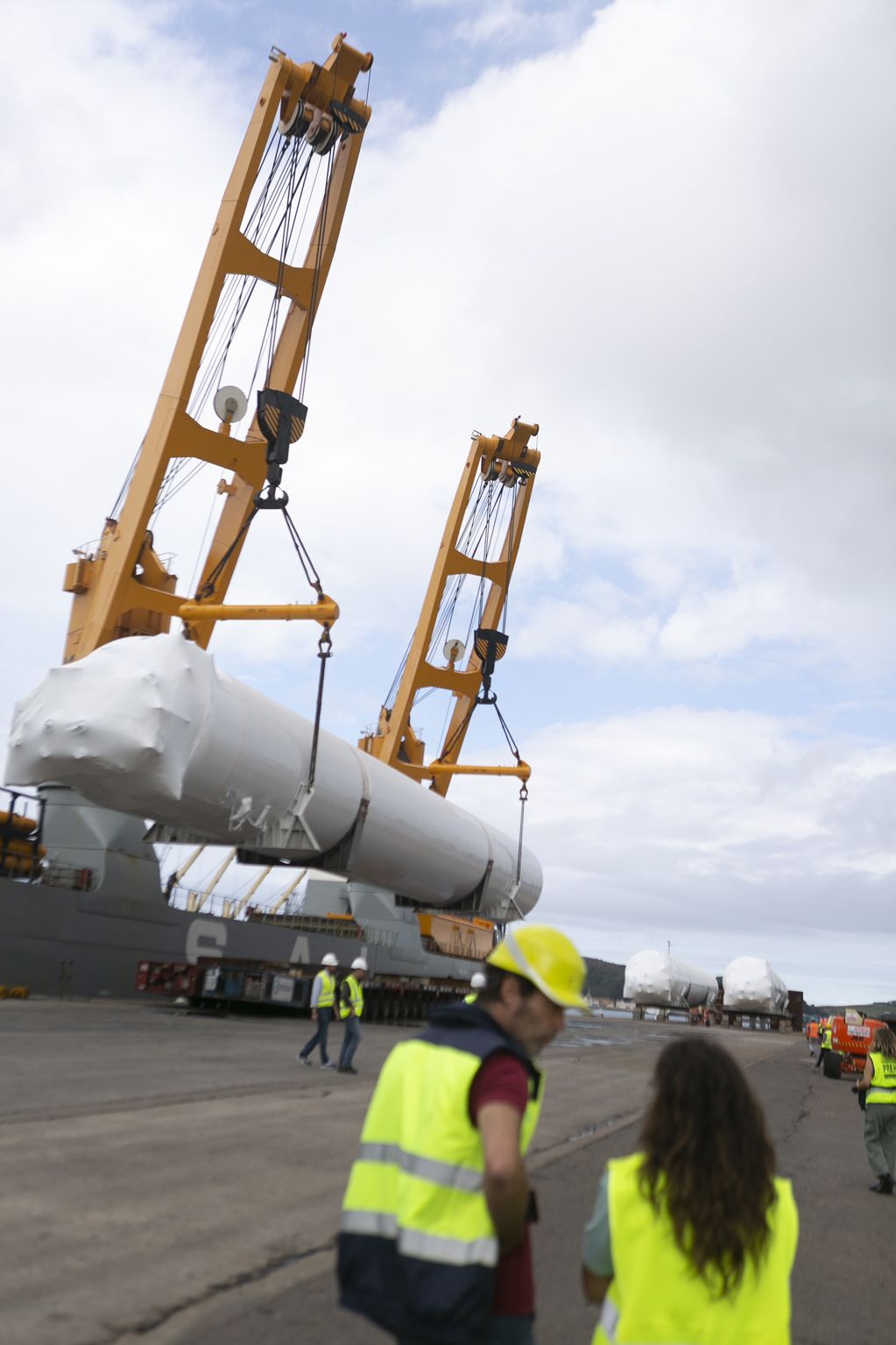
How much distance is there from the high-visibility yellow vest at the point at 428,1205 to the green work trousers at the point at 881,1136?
331 inches

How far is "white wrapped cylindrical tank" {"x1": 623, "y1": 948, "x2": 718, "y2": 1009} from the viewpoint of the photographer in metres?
58.5

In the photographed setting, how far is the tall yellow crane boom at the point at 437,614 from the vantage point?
34156 millimetres

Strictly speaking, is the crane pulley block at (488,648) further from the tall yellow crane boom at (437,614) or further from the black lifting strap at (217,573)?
the black lifting strap at (217,573)

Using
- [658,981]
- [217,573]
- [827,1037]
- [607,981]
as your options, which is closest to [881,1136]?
[217,573]

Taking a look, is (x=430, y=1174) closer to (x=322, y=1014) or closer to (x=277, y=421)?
(x=322, y=1014)

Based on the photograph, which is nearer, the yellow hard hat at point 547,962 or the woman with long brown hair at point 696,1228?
the woman with long brown hair at point 696,1228

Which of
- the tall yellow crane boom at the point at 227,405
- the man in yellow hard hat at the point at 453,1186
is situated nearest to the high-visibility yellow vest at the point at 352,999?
the tall yellow crane boom at the point at 227,405

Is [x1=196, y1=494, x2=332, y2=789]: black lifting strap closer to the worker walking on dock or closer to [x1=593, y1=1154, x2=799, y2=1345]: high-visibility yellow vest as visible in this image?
the worker walking on dock

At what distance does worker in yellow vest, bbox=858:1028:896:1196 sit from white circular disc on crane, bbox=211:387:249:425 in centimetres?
1663

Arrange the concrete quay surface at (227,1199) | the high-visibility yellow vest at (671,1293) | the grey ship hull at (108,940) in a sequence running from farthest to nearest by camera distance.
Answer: the grey ship hull at (108,940) → the concrete quay surface at (227,1199) → the high-visibility yellow vest at (671,1293)

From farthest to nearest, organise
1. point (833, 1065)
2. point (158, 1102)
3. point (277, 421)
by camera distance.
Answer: point (833, 1065) < point (277, 421) < point (158, 1102)

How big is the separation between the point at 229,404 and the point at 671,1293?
70.2ft

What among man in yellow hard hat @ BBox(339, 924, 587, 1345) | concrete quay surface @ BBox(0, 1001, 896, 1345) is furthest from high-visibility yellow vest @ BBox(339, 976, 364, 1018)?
man in yellow hard hat @ BBox(339, 924, 587, 1345)

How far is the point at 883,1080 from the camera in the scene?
9797 millimetres
